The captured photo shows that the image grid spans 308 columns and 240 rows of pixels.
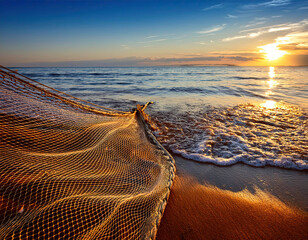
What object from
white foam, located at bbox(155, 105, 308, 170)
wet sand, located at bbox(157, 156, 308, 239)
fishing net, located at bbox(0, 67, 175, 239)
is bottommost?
white foam, located at bbox(155, 105, 308, 170)

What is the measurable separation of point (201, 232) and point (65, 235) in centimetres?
146

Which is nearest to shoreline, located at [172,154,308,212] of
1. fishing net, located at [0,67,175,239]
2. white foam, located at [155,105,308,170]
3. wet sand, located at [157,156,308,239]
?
wet sand, located at [157,156,308,239]

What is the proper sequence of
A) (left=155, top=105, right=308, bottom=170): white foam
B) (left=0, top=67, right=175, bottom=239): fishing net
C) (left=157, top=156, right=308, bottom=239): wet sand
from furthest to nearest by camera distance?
(left=155, top=105, right=308, bottom=170): white foam
(left=157, top=156, right=308, bottom=239): wet sand
(left=0, top=67, right=175, bottom=239): fishing net

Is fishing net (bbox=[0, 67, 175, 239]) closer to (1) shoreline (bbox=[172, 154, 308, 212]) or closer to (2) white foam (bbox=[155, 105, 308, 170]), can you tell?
(1) shoreline (bbox=[172, 154, 308, 212])

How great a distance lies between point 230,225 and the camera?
208 centimetres

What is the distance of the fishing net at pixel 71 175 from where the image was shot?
4.75 ft

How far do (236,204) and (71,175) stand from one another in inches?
86.8

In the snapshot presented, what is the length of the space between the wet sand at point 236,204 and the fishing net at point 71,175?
0.35 metres

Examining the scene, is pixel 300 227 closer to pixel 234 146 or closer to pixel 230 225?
pixel 230 225

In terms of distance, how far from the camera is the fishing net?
145 centimetres

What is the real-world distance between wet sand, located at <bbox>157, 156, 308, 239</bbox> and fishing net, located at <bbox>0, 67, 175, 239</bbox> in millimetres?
352

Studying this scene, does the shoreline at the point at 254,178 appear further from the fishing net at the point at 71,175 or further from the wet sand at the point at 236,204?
the fishing net at the point at 71,175

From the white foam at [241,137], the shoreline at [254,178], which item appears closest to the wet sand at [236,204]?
the shoreline at [254,178]

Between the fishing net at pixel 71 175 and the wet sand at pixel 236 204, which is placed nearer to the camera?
the fishing net at pixel 71 175
